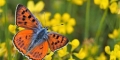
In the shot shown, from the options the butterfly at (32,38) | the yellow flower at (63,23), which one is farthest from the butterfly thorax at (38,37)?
the yellow flower at (63,23)

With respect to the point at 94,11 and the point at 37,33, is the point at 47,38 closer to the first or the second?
the point at 37,33

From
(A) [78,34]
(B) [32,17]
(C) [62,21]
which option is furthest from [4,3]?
(A) [78,34]

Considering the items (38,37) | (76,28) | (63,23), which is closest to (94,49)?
(63,23)

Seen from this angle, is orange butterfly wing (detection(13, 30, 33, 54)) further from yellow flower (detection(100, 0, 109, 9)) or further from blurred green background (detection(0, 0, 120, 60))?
yellow flower (detection(100, 0, 109, 9))

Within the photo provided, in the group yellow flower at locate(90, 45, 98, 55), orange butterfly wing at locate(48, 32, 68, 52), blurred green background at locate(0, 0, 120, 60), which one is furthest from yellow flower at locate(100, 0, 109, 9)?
orange butterfly wing at locate(48, 32, 68, 52)

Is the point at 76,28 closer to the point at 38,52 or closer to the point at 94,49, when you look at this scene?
the point at 94,49

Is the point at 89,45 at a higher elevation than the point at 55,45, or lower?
lower

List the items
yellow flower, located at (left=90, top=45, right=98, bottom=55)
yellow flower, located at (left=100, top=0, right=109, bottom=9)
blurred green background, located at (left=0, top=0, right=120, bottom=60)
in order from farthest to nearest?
yellow flower, located at (left=90, top=45, right=98, bottom=55) → yellow flower, located at (left=100, top=0, right=109, bottom=9) → blurred green background, located at (left=0, top=0, right=120, bottom=60)
